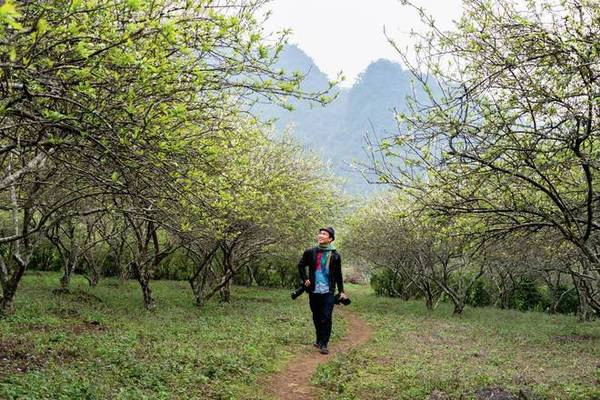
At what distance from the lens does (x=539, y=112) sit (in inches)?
271

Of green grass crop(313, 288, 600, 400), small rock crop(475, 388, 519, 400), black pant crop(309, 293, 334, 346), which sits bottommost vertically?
green grass crop(313, 288, 600, 400)

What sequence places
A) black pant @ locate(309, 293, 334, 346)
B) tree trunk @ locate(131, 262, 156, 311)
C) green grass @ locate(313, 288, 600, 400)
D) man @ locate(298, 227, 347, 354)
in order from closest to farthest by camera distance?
green grass @ locate(313, 288, 600, 400), man @ locate(298, 227, 347, 354), black pant @ locate(309, 293, 334, 346), tree trunk @ locate(131, 262, 156, 311)

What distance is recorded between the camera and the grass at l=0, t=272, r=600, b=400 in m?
8.22

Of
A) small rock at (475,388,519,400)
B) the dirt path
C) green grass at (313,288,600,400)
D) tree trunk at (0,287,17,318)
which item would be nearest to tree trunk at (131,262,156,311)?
tree trunk at (0,287,17,318)

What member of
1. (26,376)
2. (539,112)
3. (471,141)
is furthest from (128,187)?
(539,112)

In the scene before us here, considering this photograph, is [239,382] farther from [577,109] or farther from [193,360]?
[577,109]

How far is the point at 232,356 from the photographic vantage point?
10.5 metres

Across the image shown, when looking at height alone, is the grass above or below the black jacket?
below

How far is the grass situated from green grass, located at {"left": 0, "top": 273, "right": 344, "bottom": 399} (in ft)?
0.09

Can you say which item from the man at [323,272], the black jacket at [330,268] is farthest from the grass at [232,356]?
the black jacket at [330,268]

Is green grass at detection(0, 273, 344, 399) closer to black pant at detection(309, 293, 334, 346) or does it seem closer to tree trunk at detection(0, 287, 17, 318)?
tree trunk at detection(0, 287, 17, 318)

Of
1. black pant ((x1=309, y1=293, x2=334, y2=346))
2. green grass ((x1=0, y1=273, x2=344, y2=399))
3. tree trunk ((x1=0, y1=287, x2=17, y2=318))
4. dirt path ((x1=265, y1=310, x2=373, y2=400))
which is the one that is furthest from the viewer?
tree trunk ((x1=0, y1=287, x2=17, y2=318))

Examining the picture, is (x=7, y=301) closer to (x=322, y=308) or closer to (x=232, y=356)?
(x=232, y=356)

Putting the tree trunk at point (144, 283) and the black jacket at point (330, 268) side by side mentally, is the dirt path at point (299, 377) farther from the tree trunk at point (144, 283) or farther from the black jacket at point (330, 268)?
the tree trunk at point (144, 283)
